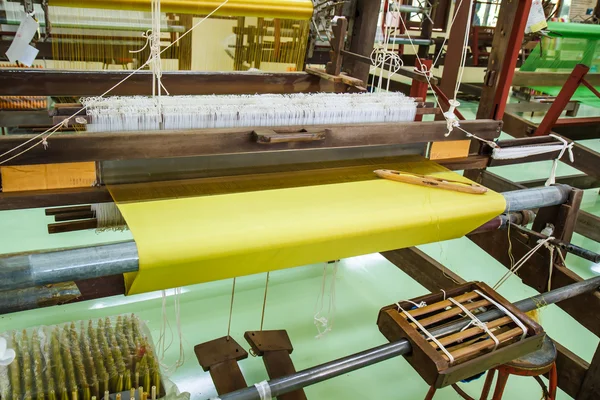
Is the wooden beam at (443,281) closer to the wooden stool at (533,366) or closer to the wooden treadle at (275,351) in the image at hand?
the wooden stool at (533,366)

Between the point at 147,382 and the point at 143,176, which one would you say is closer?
the point at 143,176

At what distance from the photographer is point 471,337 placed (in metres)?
1.66

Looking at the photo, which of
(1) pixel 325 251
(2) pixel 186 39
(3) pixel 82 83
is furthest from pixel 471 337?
(2) pixel 186 39

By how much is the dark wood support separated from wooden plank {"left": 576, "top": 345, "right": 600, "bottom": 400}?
1.40m

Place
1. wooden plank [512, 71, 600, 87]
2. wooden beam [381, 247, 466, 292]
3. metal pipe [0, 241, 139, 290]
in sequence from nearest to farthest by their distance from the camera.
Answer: metal pipe [0, 241, 139, 290] < wooden beam [381, 247, 466, 292] < wooden plank [512, 71, 600, 87]

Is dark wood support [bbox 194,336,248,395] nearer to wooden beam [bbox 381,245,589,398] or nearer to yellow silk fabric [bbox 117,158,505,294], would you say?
yellow silk fabric [bbox 117,158,505,294]

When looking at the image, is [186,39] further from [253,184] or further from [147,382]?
[147,382]

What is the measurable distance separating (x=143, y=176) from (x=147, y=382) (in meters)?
0.80

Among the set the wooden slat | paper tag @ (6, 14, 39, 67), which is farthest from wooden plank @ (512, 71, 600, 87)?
paper tag @ (6, 14, 39, 67)

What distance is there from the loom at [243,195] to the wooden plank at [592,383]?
170mm

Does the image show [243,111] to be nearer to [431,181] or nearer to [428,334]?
A: [431,181]

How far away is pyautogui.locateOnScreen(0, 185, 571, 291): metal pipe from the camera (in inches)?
47.7

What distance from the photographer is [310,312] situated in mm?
2986

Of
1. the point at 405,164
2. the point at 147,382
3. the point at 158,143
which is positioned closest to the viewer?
the point at 158,143
